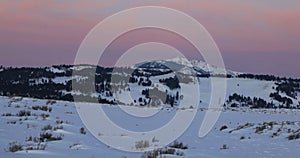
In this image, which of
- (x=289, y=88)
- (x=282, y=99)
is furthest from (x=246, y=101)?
(x=289, y=88)

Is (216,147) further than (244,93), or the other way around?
(244,93)

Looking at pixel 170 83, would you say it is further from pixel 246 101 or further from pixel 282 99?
pixel 282 99

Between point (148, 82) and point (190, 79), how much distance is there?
93.2ft

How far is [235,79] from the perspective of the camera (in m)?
167

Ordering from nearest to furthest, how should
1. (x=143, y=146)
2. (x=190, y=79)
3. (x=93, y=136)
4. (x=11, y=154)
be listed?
(x=11, y=154) → (x=143, y=146) → (x=93, y=136) → (x=190, y=79)

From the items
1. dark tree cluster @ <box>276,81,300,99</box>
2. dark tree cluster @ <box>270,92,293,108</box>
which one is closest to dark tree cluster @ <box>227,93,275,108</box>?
dark tree cluster @ <box>270,92,293,108</box>

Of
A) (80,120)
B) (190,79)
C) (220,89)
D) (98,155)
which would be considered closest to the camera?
(98,155)

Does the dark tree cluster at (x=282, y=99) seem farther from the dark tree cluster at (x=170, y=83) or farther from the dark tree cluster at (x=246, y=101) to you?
the dark tree cluster at (x=170, y=83)

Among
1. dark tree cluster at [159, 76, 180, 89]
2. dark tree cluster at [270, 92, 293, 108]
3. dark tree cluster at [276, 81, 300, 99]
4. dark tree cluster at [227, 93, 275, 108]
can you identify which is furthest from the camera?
dark tree cluster at [159, 76, 180, 89]

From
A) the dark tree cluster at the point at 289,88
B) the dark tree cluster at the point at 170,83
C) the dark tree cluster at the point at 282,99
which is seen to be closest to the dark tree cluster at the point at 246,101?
the dark tree cluster at the point at 282,99

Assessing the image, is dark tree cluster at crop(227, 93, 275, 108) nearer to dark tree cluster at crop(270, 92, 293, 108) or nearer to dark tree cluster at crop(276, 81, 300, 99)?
dark tree cluster at crop(270, 92, 293, 108)

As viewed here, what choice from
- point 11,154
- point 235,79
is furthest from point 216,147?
point 235,79

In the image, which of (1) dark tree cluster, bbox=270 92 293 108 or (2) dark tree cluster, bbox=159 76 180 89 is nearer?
(1) dark tree cluster, bbox=270 92 293 108

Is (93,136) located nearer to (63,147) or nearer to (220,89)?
(63,147)
